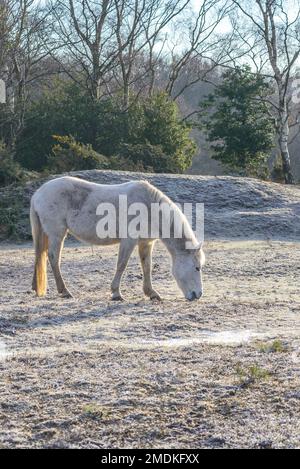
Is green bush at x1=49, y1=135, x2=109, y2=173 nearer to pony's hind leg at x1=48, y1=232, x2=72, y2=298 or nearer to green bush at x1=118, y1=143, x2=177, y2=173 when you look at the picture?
green bush at x1=118, y1=143, x2=177, y2=173

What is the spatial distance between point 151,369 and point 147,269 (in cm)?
424

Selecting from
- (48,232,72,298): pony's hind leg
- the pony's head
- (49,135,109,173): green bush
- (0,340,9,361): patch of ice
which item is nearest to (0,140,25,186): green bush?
(49,135,109,173): green bush

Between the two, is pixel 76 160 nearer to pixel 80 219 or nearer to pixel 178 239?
pixel 80 219

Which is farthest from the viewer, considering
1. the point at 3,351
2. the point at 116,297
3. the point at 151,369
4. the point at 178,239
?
the point at 116,297

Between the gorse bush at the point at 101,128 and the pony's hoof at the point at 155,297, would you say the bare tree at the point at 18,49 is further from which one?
the pony's hoof at the point at 155,297

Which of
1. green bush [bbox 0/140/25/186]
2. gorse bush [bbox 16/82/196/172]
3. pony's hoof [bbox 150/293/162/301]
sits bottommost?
pony's hoof [bbox 150/293/162/301]

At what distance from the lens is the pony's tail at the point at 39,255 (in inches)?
400

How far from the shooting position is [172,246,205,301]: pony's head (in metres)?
9.51

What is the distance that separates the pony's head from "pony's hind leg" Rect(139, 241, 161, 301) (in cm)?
45

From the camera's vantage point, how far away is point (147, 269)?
10125 mm

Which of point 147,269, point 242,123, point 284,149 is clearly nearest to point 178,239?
point 147,269

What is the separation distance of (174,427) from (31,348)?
2.54 m

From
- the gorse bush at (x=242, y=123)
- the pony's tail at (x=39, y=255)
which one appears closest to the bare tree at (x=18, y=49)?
the gorse bush at (x=242, y=123)

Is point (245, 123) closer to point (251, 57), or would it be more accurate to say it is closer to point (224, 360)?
point (251, 57)
